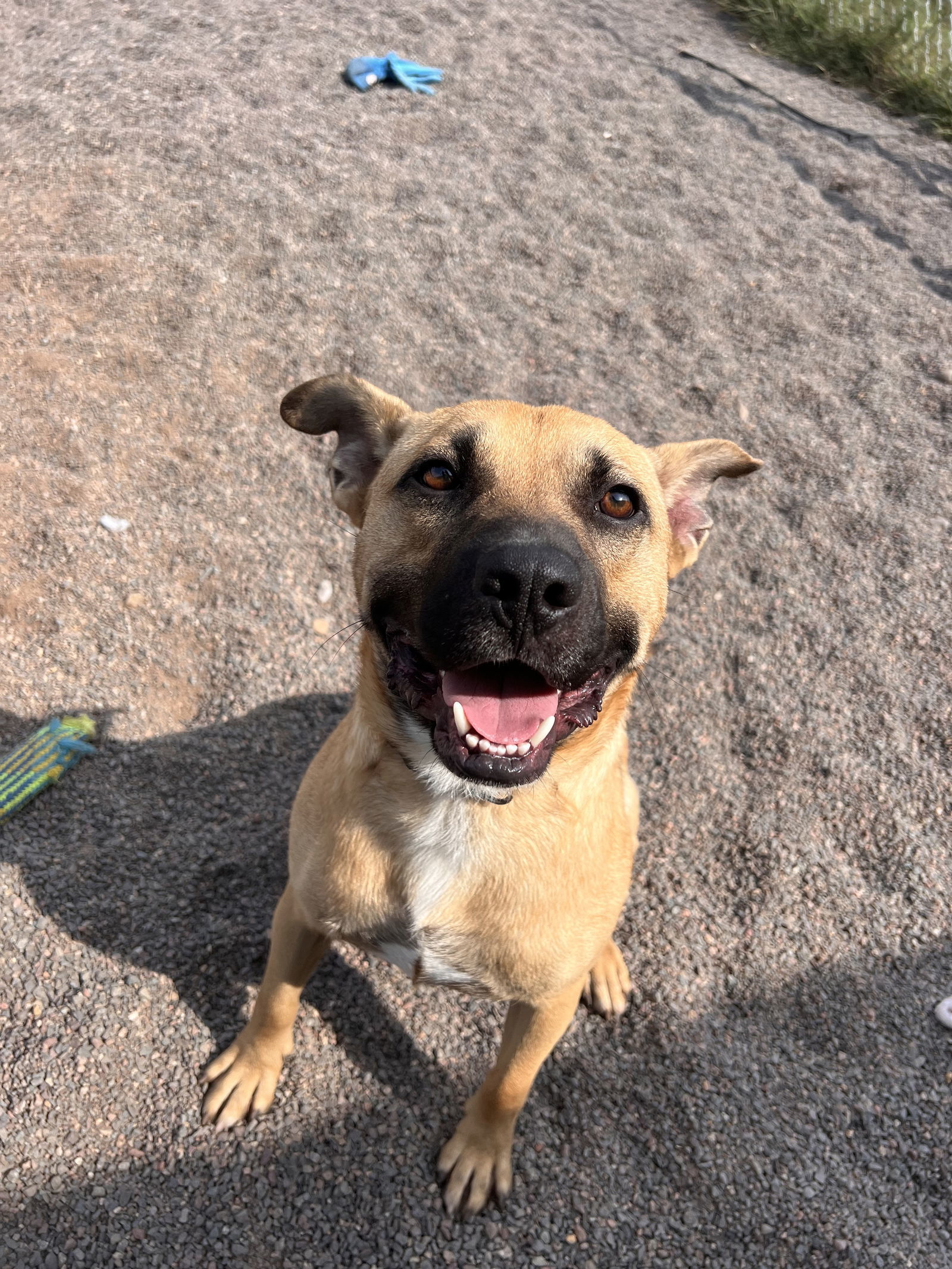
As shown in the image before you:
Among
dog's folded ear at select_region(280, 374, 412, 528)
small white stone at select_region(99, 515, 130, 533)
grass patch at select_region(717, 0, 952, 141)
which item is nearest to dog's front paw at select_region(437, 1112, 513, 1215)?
dog's folded ear at select_region(280, 374, 412, 528)

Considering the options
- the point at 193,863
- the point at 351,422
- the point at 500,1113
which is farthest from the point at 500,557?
the point at 193,863

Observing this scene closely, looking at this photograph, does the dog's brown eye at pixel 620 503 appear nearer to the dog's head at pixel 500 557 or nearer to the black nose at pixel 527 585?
the dog's head at pixel 500 557

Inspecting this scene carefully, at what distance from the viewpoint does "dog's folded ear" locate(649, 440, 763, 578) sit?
2865 mm

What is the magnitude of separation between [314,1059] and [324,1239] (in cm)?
56

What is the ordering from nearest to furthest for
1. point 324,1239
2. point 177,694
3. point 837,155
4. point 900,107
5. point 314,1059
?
1. point 324,1239
2. point 314,1059
3. point 177,694
4. point 837,155
5. point 900,107

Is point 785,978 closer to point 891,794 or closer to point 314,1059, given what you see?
point 891,794

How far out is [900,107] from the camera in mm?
9312

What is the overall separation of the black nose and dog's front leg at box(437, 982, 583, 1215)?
119 cm

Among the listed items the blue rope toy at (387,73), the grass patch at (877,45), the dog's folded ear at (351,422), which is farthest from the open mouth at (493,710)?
the grass patch at (877,45)

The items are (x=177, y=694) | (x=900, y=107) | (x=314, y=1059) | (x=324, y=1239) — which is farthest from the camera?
(x=900, y=107)

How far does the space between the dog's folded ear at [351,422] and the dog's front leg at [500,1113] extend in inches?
63.5

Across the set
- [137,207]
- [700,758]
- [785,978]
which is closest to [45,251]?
[137,207]

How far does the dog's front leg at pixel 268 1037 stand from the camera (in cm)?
282

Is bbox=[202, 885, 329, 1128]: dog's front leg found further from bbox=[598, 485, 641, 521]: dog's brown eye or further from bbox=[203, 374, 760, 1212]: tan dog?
bbox=[598, 485, 641, 521]: dog's brown eye
